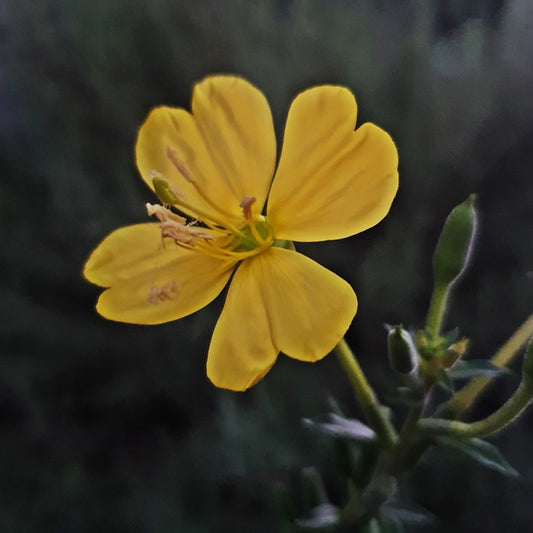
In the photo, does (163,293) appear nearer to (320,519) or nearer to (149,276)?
(149,276)

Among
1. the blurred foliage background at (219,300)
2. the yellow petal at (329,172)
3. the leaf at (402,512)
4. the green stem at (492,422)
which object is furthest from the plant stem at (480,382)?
the blurred foliage background at (219,300)

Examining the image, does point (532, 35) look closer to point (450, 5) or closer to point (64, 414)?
point (450, 5)

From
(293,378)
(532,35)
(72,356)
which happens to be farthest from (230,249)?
(532,35)

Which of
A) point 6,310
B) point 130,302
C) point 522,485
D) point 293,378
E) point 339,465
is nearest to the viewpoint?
point 130,302

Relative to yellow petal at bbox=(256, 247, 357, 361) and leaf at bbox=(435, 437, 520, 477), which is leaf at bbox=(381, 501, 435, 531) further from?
yellow petal at bbox=(256, 247, 357, 361)

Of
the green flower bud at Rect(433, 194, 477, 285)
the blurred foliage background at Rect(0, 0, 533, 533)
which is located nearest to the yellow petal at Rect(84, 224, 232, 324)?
the green flower bud at Rect(433, 194, 477, 285)

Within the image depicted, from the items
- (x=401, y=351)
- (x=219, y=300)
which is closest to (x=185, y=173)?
(x=401, y=351)

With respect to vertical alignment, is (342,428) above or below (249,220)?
Result: below
